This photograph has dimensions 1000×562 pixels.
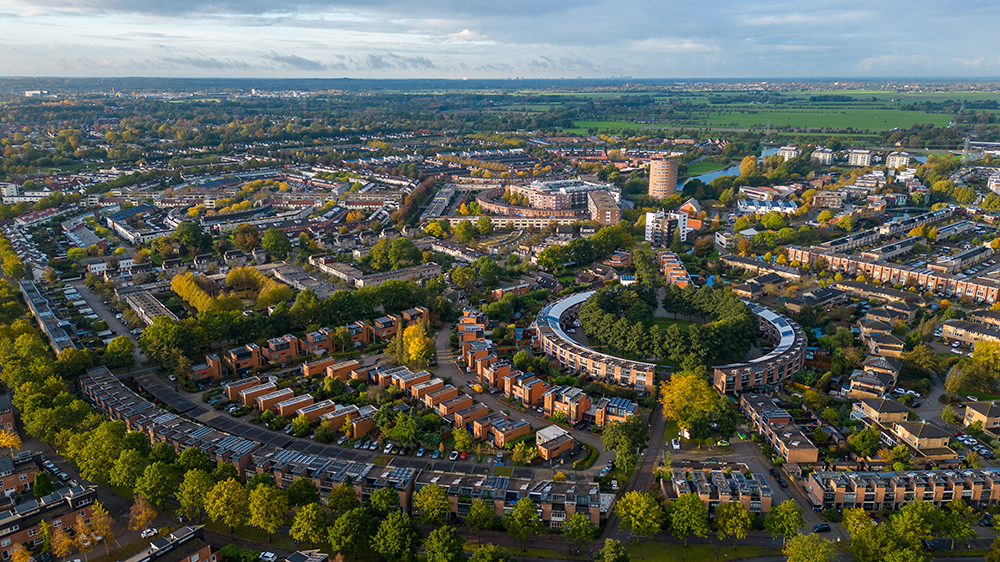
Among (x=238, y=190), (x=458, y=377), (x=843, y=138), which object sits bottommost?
Answer: (x=458, y=377)

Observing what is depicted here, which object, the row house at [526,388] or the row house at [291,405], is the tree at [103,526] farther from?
the row house at [526,388]

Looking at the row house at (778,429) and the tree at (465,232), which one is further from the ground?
the tree at (465,232)

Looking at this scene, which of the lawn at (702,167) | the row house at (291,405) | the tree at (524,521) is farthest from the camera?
the lawn at (702,167)

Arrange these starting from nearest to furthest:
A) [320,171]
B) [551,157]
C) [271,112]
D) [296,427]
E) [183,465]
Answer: [183,465] < [296,427] < [320,171] < [551,157] < [271,112]

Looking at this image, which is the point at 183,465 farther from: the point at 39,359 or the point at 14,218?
the point at 14,218

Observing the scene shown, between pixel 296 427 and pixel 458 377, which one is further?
pixel 458 377

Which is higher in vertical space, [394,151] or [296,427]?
[394,151]

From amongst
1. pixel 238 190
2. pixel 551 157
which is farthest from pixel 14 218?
pixel 551 157

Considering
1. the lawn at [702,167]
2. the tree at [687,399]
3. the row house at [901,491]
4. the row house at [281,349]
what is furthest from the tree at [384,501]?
the lawn at [702,167]

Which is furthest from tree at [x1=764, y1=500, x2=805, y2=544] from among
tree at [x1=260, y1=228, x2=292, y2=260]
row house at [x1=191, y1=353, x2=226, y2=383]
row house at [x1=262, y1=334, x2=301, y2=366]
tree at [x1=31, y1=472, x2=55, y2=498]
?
tree at [x1=260, y1=228, x2=292, y2=260]
